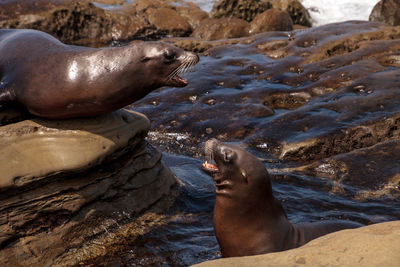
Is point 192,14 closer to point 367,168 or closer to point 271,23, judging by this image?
point 271,23

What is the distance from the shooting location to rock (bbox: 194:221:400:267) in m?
2.90

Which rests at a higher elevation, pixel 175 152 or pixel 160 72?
pixel 160 72

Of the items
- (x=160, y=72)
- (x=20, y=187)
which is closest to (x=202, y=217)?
(x=160, y=72)

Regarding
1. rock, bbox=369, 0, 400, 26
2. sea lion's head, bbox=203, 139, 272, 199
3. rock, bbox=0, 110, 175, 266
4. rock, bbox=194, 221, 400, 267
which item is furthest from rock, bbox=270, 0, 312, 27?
rock, bbox=194, 221, 400, 267

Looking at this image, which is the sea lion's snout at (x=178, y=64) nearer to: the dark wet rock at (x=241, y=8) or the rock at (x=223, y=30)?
the rock at (x=223, y=30)

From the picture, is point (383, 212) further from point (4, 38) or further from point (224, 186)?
point (4, 38)

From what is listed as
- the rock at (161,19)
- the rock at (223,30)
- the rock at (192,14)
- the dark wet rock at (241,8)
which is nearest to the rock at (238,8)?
the dark wet rock at (241,8)

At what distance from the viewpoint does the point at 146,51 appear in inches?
234

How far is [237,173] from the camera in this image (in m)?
5.44

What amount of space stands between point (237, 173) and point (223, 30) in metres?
15.5

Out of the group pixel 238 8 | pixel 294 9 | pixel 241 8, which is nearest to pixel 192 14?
pixel 238 8

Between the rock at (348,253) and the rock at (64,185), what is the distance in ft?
8.91

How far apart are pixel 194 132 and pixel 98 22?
13.2m

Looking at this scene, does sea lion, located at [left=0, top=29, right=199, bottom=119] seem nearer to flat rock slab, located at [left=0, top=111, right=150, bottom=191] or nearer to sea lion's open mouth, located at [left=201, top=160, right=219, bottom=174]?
flat rock slab, located at [left=0, top=111, right=150, bottom=191]
